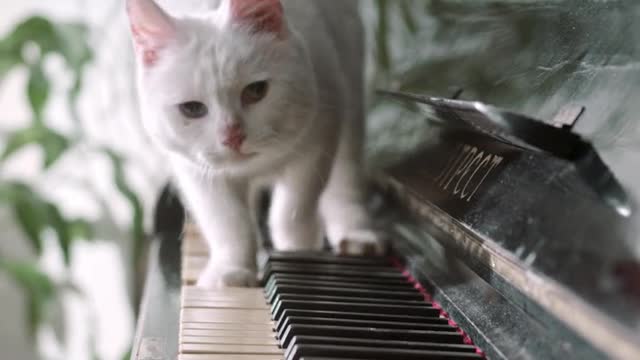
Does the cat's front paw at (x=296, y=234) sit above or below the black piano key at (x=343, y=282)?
above

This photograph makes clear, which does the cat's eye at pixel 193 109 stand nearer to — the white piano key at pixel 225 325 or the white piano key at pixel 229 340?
the white piano key at pixel 225 325

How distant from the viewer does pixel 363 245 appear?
1.21 meters

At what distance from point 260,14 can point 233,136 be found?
6.0 inches

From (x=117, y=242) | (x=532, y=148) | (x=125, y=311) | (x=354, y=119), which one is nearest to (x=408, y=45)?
(x=354, y=119)

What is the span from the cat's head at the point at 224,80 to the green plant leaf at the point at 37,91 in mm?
682

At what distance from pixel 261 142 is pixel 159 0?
0.80 ft

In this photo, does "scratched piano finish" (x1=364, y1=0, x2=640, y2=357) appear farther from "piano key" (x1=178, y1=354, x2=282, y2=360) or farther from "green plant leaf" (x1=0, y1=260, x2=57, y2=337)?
"green plant leaf" (x1=0, y1=260, x2=57, y2=337)

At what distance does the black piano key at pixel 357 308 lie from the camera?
0.89 meters

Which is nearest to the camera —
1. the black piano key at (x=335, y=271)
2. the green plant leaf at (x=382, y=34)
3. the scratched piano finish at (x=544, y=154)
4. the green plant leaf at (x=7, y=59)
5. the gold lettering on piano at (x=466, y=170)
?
the scratched piano finish at (x=544, y=154)

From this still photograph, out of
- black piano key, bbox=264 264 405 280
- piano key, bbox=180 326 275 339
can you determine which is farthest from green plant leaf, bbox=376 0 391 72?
piano key, bbox=180 326 275 339

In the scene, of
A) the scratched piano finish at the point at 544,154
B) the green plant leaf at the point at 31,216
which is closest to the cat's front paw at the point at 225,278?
the scratched piano finish at the point at 544,154

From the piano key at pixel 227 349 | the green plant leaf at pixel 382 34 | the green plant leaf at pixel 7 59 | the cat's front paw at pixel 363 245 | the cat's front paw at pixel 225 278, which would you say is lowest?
the piano key at pixel 227 349

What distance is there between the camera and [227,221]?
1.20 m

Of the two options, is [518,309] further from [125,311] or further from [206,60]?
[125,311]
